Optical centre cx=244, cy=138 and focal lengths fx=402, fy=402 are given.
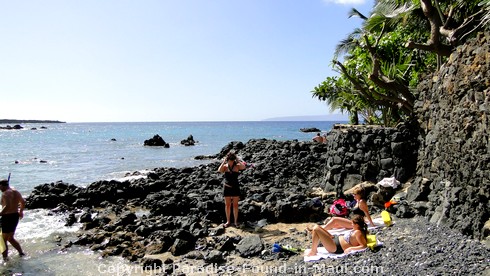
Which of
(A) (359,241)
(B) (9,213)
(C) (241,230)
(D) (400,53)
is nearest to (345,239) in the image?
(A) (359,241)

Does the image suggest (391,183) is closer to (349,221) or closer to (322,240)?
(349,221)

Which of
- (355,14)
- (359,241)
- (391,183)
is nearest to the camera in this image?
(359,241)

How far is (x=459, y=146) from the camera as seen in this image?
752 centimetres

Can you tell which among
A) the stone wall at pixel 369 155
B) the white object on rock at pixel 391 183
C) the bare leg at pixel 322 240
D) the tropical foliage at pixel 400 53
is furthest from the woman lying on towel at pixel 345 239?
the tropical foliage at pixel 400 53

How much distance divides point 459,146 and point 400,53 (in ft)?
25.2

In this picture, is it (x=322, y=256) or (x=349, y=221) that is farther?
(x=349, y=221)

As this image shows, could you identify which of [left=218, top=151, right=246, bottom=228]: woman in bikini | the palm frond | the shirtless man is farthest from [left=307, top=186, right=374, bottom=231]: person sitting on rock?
the palm frond

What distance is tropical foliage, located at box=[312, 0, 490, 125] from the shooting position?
10727 millimetres

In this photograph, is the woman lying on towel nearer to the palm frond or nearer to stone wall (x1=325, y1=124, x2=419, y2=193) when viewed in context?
stone wall (x1=325, y1=124, x2=419, y2=193)

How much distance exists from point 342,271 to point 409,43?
6.73m

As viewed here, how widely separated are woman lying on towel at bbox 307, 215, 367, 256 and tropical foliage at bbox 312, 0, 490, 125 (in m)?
5.39

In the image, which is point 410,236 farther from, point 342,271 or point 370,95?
point 370,95

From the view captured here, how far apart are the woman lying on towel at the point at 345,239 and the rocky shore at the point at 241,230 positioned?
30cm

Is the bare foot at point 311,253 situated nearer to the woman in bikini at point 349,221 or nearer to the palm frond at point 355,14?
the woman in bikini at point 349,221
